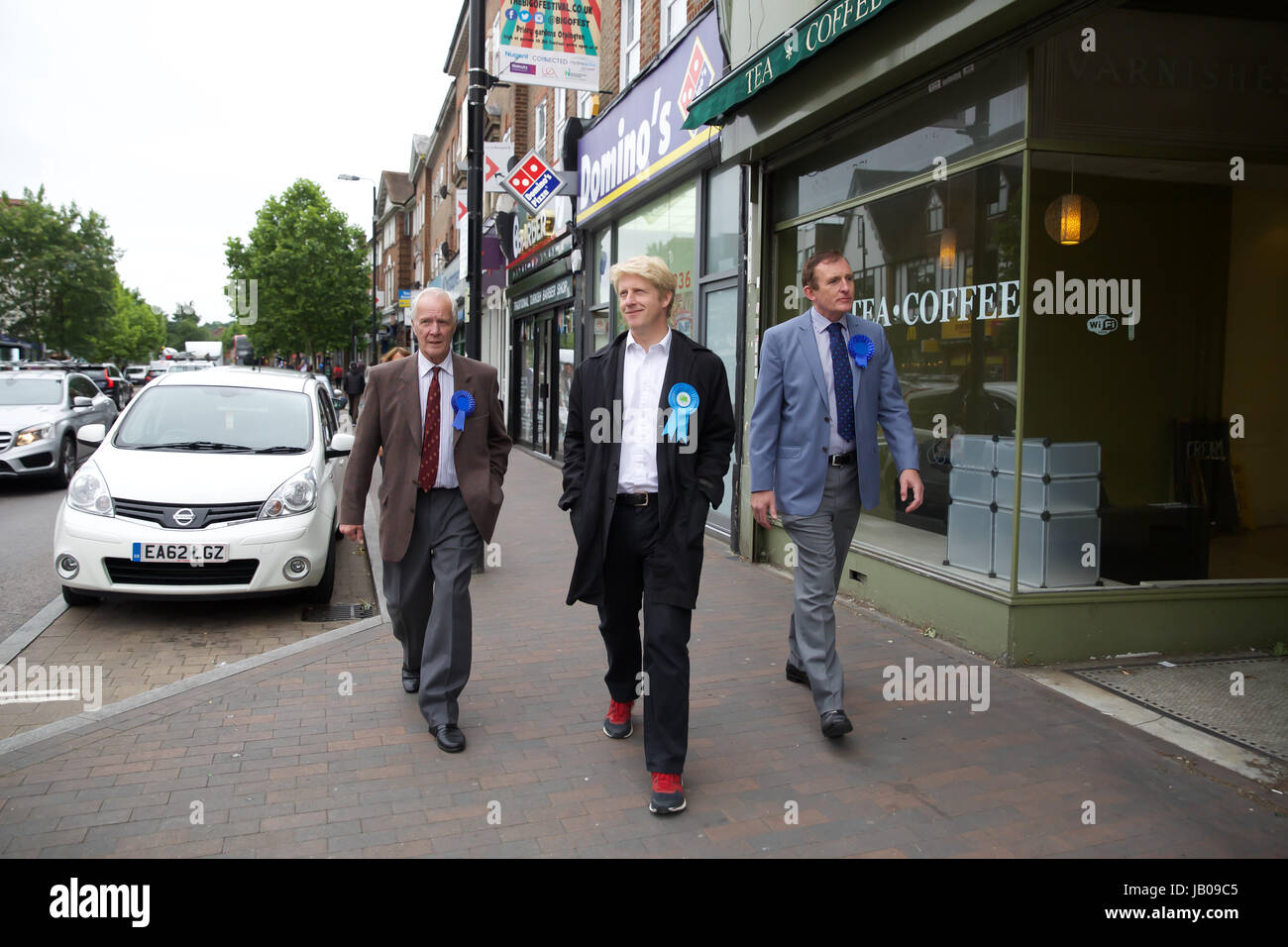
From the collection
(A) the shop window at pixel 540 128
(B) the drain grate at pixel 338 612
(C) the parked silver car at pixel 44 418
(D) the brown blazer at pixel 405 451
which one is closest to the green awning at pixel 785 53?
(D) the brown blazer at pixel 405 451

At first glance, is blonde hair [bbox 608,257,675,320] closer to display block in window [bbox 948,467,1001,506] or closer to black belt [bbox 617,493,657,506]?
black belt [bbox 617,493,657,506]

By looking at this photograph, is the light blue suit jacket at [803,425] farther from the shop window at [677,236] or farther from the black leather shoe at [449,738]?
the shop window at [677,236]

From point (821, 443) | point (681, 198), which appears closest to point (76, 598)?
point (821, 443)

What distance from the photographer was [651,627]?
363 centimetres

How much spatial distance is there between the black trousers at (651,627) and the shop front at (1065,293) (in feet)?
7.55

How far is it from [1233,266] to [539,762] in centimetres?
638

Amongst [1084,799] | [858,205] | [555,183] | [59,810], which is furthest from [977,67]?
[555,183]

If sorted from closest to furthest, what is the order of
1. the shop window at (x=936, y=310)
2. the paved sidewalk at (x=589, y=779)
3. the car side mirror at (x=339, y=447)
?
the paved sidewalk at (x=589, y=779) → the shop window at (x=936, y=310) → the car side mirror at (x=339, y=447)

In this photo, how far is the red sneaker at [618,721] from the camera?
4.30 meters

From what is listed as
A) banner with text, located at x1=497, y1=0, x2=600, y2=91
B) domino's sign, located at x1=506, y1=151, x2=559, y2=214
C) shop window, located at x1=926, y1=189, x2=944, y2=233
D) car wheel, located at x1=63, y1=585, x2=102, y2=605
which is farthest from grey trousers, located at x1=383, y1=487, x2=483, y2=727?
domino's sign, located at x1=506, y1=151, x2=559, y2=214

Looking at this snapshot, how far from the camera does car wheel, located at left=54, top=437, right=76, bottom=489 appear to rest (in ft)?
43.9

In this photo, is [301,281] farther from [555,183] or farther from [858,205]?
[858,205]

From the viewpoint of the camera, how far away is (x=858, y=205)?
23.8 ft
